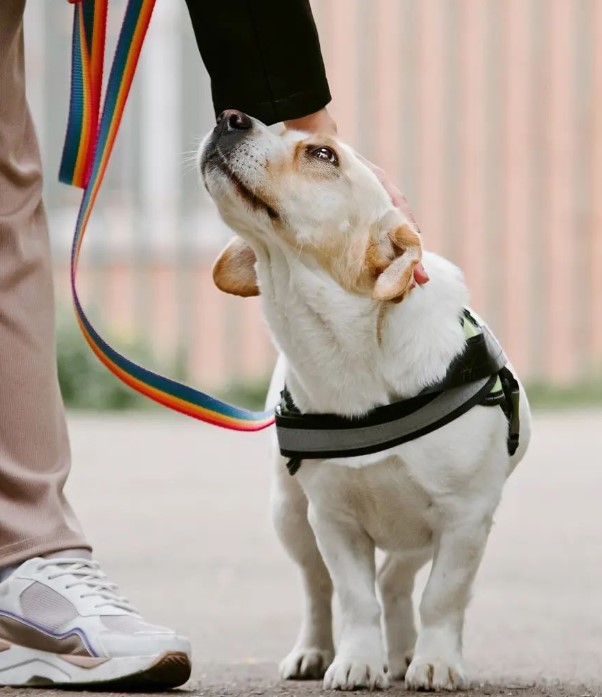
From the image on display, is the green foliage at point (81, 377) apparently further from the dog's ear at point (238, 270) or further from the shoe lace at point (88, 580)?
the shoe lace at point (88, 580)

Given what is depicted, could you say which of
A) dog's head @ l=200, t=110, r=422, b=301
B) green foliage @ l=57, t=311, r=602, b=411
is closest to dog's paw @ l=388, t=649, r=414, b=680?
dog's head @ l=200, t=110, r=422, b=301

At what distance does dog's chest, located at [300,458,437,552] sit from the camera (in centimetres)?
281

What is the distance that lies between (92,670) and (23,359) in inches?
24.0

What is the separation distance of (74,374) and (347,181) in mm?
9301

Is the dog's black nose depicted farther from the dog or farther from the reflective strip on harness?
the reflective strip on harness

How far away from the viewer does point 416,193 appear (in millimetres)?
13547

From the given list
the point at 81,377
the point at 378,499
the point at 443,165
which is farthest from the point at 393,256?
the point at 443,165

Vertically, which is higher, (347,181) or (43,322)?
(347,181)

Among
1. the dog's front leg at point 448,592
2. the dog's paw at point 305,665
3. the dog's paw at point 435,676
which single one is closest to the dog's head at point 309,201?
the dog's front leg at point 448,592

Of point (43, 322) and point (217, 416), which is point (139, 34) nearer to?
point (43, 322)

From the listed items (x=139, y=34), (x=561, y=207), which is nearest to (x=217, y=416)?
(x=139, y=34)

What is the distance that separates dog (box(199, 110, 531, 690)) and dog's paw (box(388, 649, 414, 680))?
344 millimetres

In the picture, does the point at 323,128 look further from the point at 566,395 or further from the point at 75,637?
the point at 566,395

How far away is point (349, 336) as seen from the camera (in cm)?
288
